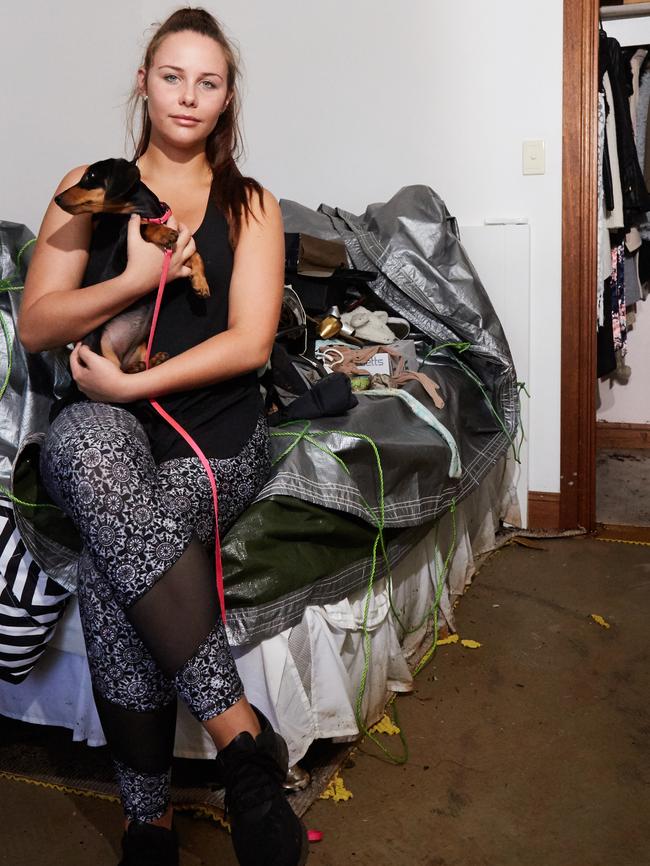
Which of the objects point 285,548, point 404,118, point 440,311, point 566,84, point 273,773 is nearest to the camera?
point 273,773

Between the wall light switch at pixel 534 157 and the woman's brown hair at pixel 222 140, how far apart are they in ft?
4.67

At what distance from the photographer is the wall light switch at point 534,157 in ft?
9.23

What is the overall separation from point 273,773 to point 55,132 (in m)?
1.99

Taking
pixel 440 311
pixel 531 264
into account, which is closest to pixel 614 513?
pixel 531 264

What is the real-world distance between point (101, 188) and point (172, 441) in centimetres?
41

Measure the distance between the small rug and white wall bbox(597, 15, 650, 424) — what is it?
11.1 feet

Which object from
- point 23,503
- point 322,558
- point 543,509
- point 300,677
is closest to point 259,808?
point 300,677

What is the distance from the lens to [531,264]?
9.46 feet

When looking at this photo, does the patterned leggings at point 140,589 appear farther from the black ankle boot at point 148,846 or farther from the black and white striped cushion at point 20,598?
the black and white striped cushion at point 20,598

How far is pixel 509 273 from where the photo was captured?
9.45 ft

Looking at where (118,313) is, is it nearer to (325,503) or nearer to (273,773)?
(325,503)

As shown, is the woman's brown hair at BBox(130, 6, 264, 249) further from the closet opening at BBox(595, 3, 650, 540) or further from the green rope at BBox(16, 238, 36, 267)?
the closet opening at BBox(595, 3, 650, 540)

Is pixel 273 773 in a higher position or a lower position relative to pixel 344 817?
higher

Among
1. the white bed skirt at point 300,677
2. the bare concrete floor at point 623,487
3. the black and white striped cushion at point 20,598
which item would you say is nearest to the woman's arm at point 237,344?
the black and white striped cushion at point 20,598
